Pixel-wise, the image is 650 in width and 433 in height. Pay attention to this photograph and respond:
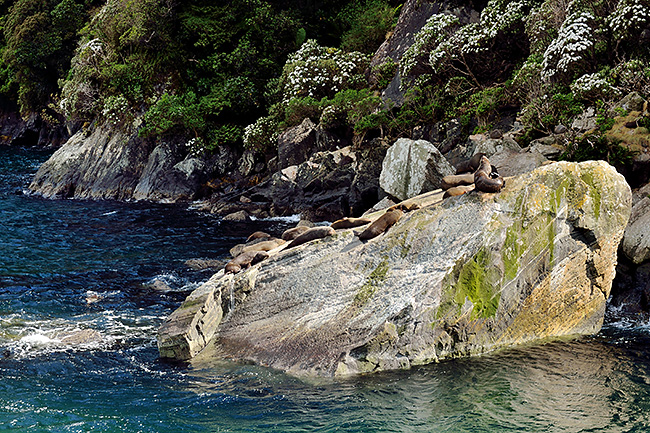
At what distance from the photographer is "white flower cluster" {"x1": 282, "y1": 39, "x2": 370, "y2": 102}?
94.1ft

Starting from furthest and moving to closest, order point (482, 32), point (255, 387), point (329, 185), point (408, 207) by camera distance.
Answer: point (482, 32)
point (329, 185)
point (408, 207)
point (255, 387)

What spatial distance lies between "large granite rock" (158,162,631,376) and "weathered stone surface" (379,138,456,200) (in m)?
7.11

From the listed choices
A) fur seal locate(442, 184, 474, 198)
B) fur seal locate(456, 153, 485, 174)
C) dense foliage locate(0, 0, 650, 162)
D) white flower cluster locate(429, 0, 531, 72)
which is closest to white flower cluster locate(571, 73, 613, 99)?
dense foliage locate(0, 0, 650, 162)

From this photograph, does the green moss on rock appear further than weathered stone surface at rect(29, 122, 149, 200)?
No

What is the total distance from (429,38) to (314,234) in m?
16.0

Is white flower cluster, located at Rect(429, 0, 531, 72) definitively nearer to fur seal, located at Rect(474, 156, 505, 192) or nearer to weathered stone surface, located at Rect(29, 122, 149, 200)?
fur seal, located at Rect(474, 156, 505, 192)

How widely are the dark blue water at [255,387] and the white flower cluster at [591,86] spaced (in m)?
8.67

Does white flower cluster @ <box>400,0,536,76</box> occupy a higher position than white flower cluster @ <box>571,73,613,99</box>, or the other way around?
white flower cluster @ <box>400,0,536,76</box>

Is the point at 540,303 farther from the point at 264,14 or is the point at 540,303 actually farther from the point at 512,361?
the point at 264,14

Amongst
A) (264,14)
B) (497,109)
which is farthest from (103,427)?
(264,14)

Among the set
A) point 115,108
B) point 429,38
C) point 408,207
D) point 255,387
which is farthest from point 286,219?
point 255,387

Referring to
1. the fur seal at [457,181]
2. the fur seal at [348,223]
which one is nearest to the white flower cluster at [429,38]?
the fur seal at [457,181]

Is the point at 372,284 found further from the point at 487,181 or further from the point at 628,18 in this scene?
the point at 628,18

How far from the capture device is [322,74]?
2902 cm
